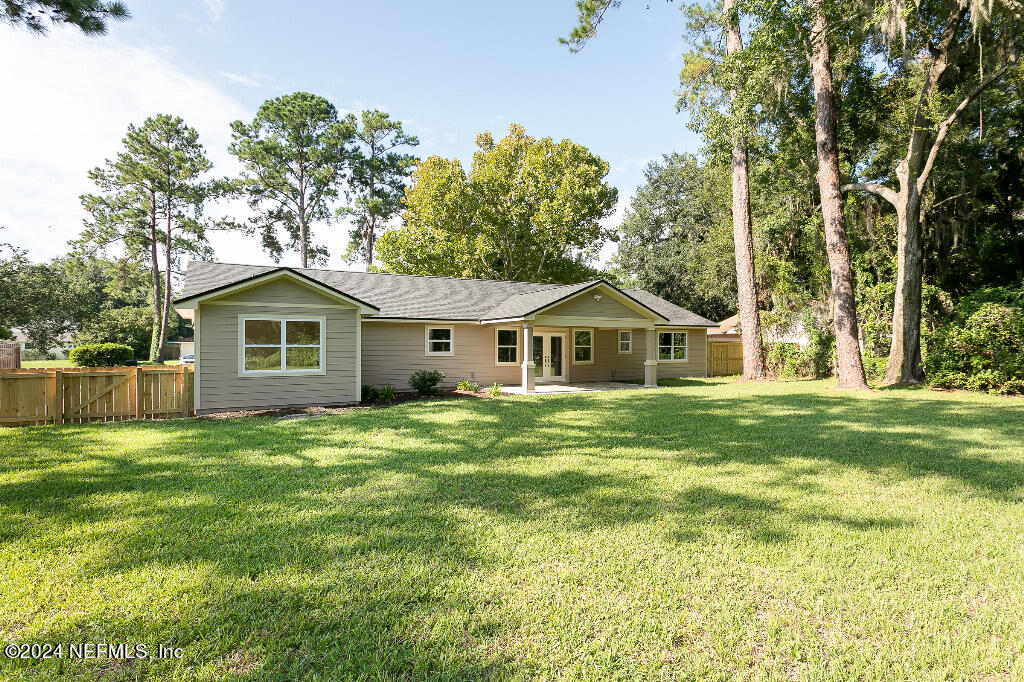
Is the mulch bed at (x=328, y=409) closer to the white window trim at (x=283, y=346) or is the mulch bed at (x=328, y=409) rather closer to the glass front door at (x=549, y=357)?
the white window trim at (x=283, y=346)

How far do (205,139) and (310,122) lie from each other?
717 cm

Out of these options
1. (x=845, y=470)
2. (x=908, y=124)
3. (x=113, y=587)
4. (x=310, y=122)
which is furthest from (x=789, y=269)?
(x=310, y=122)

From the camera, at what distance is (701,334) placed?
2242cm

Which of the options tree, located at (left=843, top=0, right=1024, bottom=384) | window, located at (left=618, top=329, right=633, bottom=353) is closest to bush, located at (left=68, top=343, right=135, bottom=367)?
window, located at (left=618, top=329, right=633, bottom=353)

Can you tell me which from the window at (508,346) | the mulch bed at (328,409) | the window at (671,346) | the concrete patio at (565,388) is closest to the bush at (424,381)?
the mulch bed at (328,409)

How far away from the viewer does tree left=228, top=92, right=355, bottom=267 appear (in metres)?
33.2

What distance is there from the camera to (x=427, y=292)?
1862 cm

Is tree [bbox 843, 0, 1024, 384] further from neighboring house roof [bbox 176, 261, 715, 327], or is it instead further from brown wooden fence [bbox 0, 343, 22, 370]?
brown wooden fence [bbox 0, 343, 22, 370]

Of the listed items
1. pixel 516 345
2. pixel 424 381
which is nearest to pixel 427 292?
pixel 516 345

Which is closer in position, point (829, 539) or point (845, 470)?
point (829, 539)

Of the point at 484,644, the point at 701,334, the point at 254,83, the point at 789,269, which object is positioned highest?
the point at 254,83

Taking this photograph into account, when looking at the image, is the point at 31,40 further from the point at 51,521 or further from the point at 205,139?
the point at 205,139

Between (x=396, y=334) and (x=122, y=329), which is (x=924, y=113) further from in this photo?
(x=122, y=329)

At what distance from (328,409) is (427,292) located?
758cm
